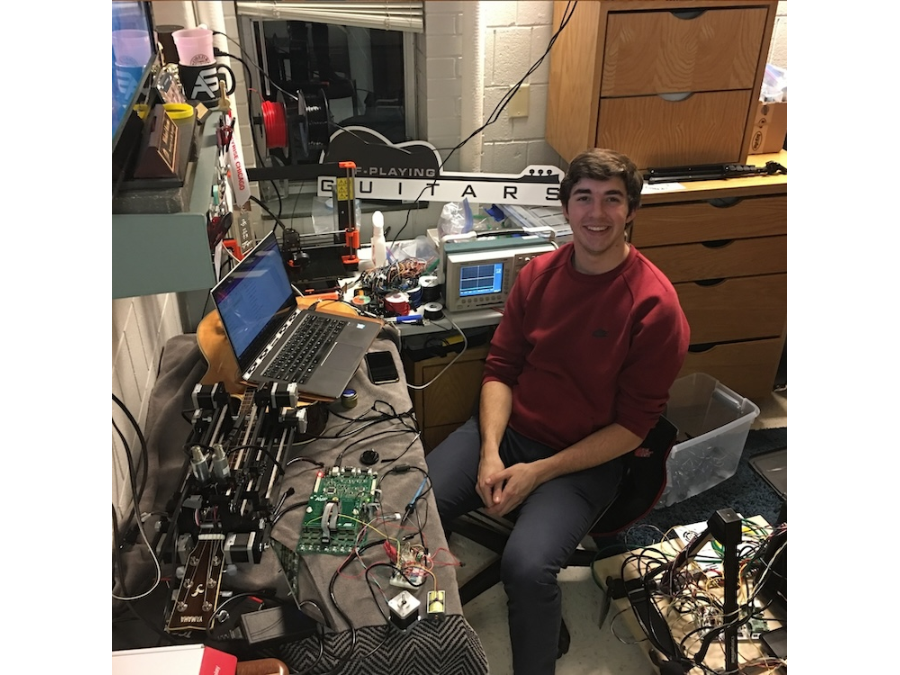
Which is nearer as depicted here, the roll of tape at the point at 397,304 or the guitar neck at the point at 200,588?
the guitar neck at the point at 200,588

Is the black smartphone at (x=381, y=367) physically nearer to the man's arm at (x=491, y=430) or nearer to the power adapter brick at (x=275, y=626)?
the man's arm at (x=491, y=430)

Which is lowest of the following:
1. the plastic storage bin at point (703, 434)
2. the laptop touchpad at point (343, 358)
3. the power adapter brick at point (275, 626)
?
the plastic storage bin at point (703, 434)

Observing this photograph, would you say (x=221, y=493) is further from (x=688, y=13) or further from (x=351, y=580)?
(x=688, y=13)

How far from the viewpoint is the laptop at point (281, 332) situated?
1.57 m

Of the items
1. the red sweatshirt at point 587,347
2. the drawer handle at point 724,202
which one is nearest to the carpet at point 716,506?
the red sweatshirt at point 587,347

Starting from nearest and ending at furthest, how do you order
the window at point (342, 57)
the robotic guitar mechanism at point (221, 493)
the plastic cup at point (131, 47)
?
the plastic cup at point (131, 47)
the robotic guitar mechanism at point (221, 493)
the window at point (342, 57)

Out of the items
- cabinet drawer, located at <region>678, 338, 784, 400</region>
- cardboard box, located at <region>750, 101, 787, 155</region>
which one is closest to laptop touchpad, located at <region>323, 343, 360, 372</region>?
cabinet drawer, located at <region>678, 338, 784, 400</region>

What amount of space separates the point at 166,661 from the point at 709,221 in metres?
2.04

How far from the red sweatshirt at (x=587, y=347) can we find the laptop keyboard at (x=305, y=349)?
0.49 metres

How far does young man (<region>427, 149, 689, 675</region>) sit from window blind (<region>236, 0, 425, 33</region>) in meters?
1.02

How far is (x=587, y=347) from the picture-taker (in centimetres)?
172

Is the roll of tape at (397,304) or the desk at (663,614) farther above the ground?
the roll of tape at (397,304)
